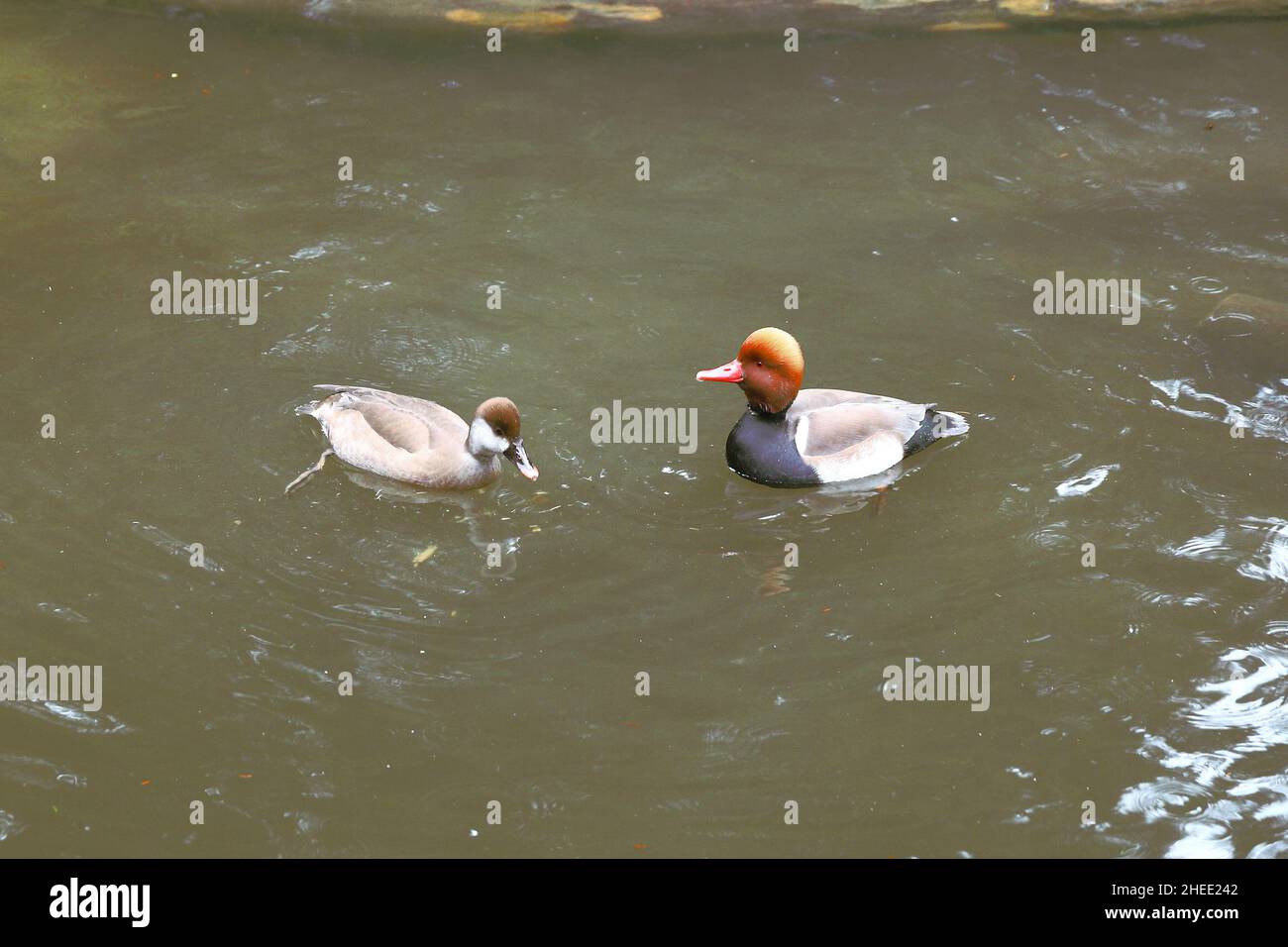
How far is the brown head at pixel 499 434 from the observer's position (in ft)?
22.1

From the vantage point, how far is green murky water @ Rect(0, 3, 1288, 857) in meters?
5.22

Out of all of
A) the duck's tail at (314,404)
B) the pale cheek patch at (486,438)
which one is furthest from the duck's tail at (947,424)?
the duck's tail at (314,404)

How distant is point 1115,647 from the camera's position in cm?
594

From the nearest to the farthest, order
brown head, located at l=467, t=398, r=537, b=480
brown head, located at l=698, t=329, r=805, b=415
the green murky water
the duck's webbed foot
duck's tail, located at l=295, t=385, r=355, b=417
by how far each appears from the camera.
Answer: the green murky water, brown head, located at l=467, t=398, r=537, b=480, the duck's webbed foot, brown head, located at l=698, t=329, r=805, b=415, duck's tail, located at l=295, t=385, r=355, b=417

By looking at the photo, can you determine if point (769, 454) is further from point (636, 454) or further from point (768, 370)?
point (636, 454)

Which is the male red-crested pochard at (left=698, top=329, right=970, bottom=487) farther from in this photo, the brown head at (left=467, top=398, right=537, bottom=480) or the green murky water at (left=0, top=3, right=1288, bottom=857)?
the brown head at (left=467, top=398, right=537, bottom=480)

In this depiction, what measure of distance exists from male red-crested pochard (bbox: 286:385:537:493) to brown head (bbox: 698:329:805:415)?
Answer: 107 cm

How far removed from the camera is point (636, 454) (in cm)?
723

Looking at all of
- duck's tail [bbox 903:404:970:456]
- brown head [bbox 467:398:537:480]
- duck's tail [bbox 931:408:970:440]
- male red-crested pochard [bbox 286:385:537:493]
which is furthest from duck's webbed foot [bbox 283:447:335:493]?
duck's tail [bbox 931:408:970:440]

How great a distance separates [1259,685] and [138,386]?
575 centimetres

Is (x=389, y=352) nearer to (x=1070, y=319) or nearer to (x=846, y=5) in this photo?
(x=1070, y=319)

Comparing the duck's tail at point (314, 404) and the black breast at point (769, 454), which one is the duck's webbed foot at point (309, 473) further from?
the black breast at point (769, 454)

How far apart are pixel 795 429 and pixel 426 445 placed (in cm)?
188

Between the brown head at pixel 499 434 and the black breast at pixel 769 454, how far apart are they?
42.0 inches
